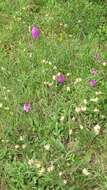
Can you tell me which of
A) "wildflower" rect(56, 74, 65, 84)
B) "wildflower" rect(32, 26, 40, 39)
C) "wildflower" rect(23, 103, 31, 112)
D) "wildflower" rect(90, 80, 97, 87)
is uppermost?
"wildflower" rect(32, 26, 40, 39)

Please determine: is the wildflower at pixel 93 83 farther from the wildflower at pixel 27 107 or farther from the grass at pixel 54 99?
the wildflower at pixel 27 107

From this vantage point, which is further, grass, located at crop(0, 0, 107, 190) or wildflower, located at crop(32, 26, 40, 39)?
wildflower, located at crop(32, 26, 40, 39)

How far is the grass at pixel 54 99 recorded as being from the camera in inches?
119

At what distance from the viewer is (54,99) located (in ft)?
11.8

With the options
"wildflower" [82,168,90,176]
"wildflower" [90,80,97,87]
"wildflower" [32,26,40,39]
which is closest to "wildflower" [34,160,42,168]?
"wildflower" [82,168,90,176]

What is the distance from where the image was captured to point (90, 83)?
3.52 meters

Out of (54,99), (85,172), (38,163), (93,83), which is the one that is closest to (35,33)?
(54,99)

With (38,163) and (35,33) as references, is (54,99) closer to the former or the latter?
(38,163)

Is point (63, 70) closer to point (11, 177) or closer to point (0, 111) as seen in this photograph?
point (0, 111)

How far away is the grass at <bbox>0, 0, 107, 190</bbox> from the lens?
9.92 ft

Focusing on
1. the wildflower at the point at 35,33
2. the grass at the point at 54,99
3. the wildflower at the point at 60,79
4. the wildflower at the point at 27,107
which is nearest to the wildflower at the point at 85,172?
the grass at the point at 54,99

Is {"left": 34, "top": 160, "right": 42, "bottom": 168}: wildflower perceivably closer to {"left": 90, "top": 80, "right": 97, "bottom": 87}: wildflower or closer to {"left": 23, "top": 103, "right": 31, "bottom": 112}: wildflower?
{"left": 23, "top": 103, "right": 31, "bottom": 112}: wildflower

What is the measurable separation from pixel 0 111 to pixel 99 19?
5.86ft

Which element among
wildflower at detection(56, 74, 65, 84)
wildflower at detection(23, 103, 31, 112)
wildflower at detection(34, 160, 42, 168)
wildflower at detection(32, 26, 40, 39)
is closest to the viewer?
wildflower at detection(34, 160, 42, 168)
